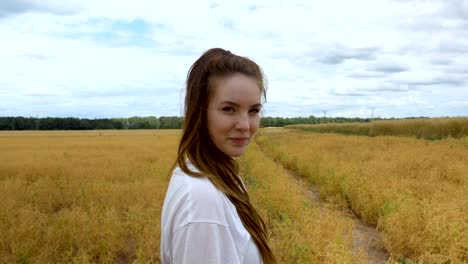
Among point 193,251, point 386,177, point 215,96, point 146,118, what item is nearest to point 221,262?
point 193,251

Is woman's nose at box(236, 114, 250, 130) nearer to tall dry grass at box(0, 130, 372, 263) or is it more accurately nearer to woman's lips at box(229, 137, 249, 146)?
woman's lips at box(229, 137, 249, 146)

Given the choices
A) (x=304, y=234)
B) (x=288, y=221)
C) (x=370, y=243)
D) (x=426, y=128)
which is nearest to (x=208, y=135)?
(x=304, y=234)

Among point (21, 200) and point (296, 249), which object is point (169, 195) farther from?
point (21, 200)

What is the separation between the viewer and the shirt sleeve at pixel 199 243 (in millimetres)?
1125

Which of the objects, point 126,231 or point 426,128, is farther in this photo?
point 426,128

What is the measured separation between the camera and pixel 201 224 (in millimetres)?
1125

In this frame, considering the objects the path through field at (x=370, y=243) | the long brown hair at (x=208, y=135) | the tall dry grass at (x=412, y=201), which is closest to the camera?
the long brown hair at (x=208, y=135)

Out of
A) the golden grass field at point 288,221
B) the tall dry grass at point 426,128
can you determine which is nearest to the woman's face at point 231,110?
the golden grass field at point 288,221

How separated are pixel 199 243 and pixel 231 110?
51 cm

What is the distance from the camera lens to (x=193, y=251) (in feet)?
3.69

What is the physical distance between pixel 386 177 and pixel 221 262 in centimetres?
883

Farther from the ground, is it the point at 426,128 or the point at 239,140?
the point at 239,140

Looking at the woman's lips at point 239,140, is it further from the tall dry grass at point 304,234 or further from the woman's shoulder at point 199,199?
the tall dry grass at point 304,234

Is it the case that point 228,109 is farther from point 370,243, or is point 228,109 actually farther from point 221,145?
point 370,243
